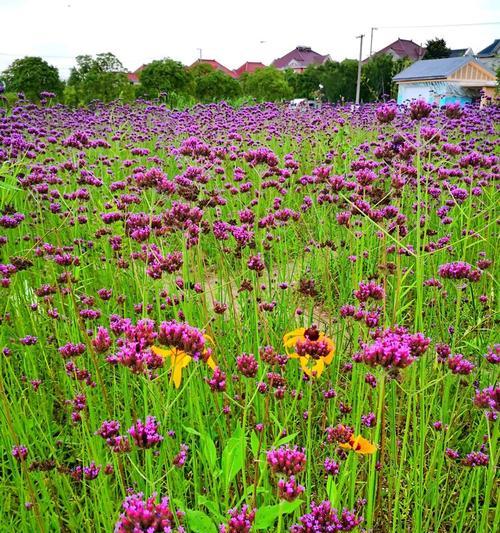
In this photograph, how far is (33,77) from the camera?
51.5 ft

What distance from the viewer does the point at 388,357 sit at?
43.8 inches

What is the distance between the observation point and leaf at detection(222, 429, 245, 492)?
1.39 meters

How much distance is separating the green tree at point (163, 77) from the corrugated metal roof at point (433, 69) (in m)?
24.4

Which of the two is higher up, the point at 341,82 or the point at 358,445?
the point at 341,82

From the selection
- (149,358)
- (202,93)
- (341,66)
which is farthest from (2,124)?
(341,66)

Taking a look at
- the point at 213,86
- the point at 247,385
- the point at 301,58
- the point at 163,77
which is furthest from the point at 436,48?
the point at 247,385

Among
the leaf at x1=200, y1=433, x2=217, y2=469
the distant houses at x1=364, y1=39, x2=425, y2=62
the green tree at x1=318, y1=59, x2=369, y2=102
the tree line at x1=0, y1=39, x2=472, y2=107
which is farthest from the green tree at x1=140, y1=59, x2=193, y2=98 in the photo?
the distant houses at x1=364, y1=39, x2=425, y2=62

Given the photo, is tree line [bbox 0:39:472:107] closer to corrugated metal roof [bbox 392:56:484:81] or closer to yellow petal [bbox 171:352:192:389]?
yellow petal [bbox 171:352:192:389]

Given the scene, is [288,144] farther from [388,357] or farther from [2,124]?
[388,357]

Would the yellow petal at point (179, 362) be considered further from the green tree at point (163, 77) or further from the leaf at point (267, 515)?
the green tree at point (163, 77)

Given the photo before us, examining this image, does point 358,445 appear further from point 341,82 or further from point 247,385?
point 341,82

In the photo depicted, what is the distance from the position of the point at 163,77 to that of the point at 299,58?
2639 inches

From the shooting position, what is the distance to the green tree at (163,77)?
17.1 meters

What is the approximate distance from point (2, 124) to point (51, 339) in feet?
10.0
